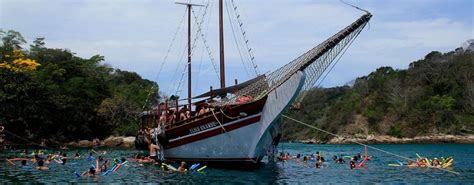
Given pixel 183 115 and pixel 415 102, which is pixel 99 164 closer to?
pixel 183 115

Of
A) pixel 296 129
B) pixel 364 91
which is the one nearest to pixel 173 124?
pixel 364 91

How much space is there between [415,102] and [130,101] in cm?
6025

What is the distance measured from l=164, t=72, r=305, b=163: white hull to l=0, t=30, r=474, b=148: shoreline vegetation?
25.2m

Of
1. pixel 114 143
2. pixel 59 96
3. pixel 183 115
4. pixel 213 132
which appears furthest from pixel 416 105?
pixel 213 132

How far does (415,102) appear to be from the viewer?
11006 centimetres

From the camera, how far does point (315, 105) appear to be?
15862 centimetres

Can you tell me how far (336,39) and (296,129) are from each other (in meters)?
130

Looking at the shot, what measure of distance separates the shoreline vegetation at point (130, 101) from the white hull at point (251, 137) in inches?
992

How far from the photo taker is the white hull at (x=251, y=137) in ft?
96.9

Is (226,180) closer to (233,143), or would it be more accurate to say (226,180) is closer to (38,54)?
(233,143)

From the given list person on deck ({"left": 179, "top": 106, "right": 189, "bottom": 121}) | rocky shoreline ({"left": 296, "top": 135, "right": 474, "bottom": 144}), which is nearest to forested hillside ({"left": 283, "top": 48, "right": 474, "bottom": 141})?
rocky shoreline ({"left": 296, "top": 135, "right": 474, "bottom": 144})

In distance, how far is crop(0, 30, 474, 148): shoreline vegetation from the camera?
75938 mm

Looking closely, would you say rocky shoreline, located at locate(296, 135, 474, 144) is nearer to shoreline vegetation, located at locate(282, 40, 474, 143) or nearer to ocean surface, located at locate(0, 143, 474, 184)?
shoreline vegetation, located at locate(282, 40, 474, 143)

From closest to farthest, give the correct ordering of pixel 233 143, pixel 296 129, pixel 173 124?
1. pixel 233 143
2. pixel 173 124
3. pixel 296 129
